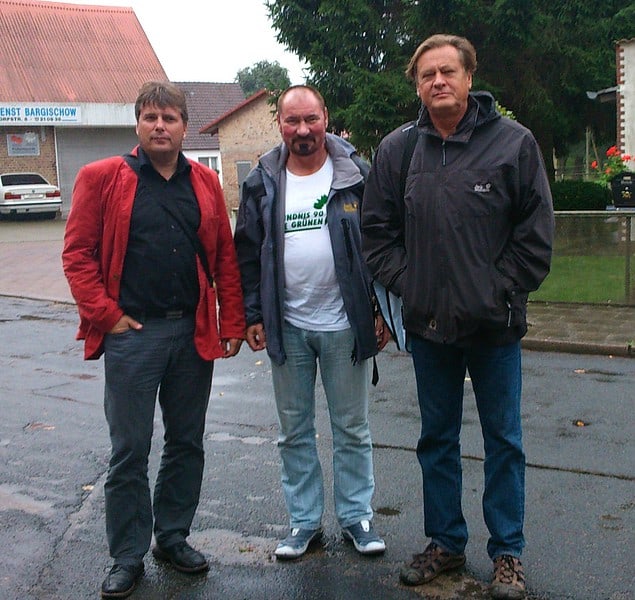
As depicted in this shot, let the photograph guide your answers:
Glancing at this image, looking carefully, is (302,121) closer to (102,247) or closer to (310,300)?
(310,300)

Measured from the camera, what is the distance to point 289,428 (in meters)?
4.16

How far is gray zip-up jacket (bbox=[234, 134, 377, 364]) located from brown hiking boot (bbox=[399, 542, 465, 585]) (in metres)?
0.89

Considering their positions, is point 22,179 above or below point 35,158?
below

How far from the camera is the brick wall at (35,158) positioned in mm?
33750

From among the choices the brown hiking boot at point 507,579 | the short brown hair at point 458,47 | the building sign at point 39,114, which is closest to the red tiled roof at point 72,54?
the building sign at point 39,114

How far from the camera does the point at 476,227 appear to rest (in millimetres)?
3426

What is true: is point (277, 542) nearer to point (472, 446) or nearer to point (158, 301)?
point (158, 301)

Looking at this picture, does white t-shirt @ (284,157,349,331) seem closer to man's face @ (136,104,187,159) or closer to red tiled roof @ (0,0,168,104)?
man's face @ (136,104,187,159)

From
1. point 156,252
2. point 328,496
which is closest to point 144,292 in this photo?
point 156,252

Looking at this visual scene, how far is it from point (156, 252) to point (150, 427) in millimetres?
755

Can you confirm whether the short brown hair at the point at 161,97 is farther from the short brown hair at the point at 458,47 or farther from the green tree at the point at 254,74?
the green tree at the point at 254,74

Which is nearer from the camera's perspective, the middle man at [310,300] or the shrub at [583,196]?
the middle man at [310,300]

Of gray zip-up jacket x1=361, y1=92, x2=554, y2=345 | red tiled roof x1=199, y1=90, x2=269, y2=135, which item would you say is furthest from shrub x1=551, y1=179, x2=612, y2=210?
red tiled roof x1=199, y1=90, x2=269, y2=135

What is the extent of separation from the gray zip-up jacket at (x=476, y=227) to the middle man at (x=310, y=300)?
0.44m
